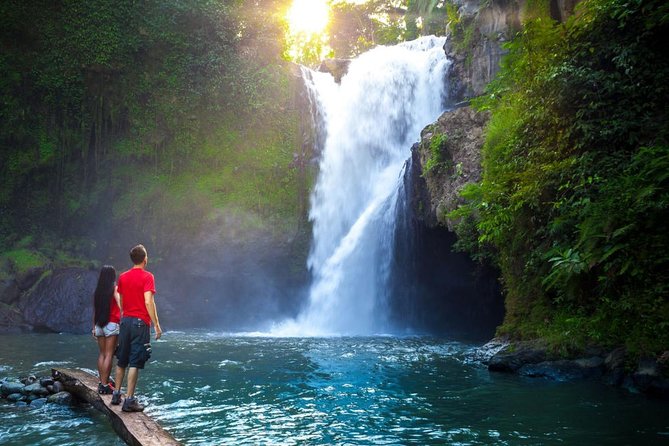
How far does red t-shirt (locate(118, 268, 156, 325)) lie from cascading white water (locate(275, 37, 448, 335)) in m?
12.5

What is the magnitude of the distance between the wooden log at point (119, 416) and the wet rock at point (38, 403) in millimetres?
357

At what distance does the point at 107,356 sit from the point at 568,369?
7023 mm

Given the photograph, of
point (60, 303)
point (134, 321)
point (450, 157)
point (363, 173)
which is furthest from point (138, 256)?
point (363, 173)

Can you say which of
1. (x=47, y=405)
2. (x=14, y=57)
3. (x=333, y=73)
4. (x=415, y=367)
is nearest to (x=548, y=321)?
(x=415, y=367)

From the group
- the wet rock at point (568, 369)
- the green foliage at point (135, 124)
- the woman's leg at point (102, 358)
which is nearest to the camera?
the woman's leg at point (102, 358)

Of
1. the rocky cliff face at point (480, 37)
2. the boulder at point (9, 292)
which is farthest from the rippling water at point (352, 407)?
the rocky cliff face at point (480, 37)

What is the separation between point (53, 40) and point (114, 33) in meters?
2.27

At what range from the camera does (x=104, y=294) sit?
724cm

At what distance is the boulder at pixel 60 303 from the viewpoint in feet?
63.1

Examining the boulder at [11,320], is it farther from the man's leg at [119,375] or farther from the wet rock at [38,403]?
the man's leg at [119,375]

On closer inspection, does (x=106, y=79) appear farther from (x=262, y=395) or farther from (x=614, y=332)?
(x=614, y=332)

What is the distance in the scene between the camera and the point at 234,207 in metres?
22.0

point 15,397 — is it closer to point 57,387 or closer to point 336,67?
point 57,387

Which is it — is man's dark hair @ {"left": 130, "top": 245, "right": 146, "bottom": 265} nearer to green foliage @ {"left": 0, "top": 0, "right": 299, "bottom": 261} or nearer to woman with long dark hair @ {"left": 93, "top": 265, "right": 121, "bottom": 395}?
woman with long dark hair @ {"left": 93, "top": 265, "right": 121, "bottom": 395}
